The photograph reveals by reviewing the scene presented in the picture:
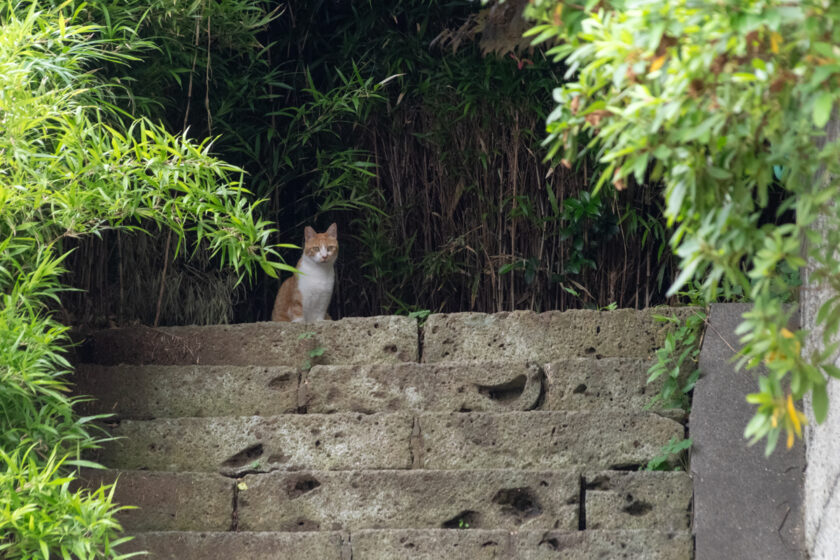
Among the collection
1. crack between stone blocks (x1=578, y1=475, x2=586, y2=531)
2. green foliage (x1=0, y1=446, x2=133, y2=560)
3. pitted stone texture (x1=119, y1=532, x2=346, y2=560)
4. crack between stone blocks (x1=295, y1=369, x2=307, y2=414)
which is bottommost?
pitted stone texture (x1=119, y1=532, x2=346, y2=560)

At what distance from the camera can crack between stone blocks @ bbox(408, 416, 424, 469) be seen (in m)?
3.30

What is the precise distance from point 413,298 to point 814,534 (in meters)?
3.10

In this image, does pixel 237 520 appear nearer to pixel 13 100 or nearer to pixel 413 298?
pixel 13 100

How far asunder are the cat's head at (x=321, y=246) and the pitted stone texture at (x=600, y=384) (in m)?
1.68

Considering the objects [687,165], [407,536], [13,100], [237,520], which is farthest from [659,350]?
[13,100]

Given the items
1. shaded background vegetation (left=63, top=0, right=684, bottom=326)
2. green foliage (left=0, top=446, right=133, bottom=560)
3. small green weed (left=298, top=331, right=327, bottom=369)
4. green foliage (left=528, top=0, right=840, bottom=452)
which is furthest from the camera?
shaded background vegetation (left=63, top=0, right=684, bottom=326)

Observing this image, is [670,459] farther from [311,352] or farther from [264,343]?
[264,343]

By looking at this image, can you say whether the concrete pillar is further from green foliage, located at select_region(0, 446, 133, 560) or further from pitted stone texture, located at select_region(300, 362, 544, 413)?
green foliage, located at select_region(0, 446, 133, 560)

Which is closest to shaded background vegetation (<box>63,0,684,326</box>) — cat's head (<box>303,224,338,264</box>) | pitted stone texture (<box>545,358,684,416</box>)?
cat's head (<box>303,224,338,264</box>)

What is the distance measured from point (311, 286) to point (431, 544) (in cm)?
200

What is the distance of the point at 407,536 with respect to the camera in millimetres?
3016

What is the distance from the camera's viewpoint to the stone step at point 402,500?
10.1 ft

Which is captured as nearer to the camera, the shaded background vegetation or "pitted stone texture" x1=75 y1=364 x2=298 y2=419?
"pitted stone texture" x1=75 y1=364 x2=298 y2=419

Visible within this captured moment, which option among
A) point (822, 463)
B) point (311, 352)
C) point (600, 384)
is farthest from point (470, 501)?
point (822, 463)
